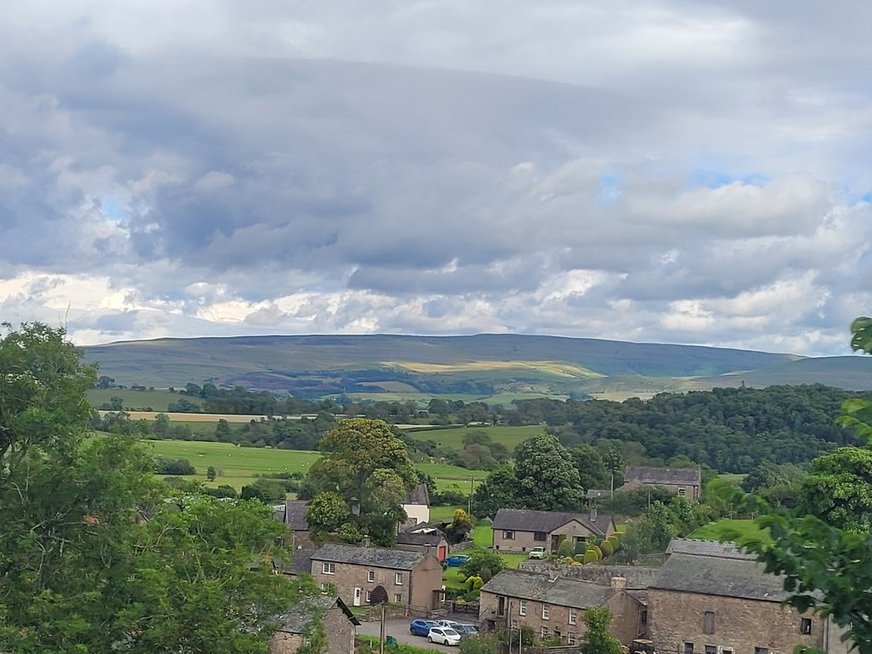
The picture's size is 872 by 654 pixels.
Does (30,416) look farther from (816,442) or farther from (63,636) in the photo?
(816,442)

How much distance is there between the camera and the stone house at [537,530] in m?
80.3

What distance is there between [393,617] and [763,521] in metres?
50.4

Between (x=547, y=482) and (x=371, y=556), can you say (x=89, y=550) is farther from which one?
(x=547, y=482)

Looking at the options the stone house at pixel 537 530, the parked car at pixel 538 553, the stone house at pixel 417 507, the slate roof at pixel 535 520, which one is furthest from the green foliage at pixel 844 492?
the stone house at pixel 417 507

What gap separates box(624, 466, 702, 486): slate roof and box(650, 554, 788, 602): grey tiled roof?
6117 centimetres

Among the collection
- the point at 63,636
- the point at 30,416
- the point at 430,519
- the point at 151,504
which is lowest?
the point at 430,519

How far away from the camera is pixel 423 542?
73312 mm

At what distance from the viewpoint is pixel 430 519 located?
8956 centimetres

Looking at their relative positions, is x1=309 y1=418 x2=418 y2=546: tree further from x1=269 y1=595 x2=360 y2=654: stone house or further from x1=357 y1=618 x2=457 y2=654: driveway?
x1=269 y1=595 x2=360 y2=654: stone house

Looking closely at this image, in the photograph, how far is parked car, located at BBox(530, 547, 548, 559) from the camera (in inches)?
2972

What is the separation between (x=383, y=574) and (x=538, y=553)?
70.2ft

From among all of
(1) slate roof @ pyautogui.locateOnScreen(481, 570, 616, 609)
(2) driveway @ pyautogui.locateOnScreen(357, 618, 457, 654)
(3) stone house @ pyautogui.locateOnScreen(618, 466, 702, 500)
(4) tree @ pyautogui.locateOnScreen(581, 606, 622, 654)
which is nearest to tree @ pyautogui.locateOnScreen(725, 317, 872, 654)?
(4) tree @ pyautogui.locateOnScreen(581, 606, 622, 654)

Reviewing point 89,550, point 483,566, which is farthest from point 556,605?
point 89,550

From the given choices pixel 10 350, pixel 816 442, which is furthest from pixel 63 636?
pixel 816 442
